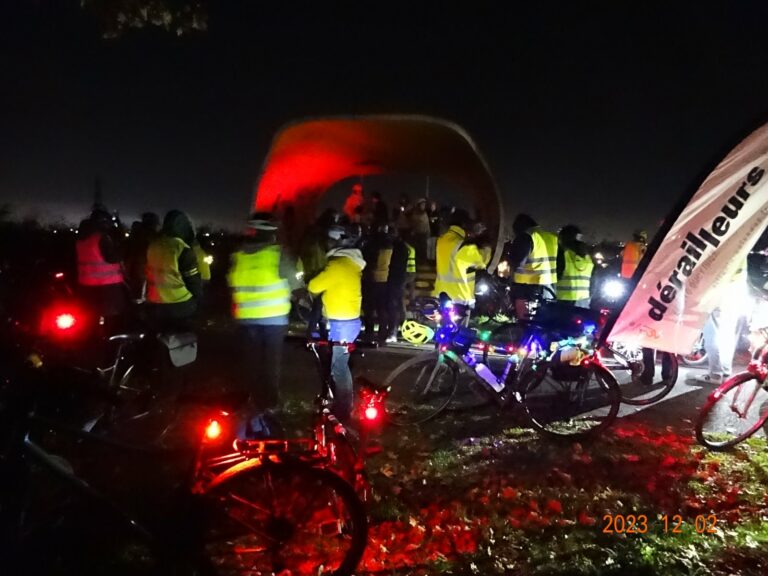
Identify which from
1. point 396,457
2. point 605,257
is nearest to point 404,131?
point 605,257

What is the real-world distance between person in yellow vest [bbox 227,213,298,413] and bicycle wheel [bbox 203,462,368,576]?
181 centimetres

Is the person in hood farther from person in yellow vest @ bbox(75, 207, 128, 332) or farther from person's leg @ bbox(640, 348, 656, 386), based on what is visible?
person's leg @ bbox(640, 348, 656, 386)

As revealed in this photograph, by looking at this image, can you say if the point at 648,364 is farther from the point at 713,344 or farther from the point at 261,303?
the point at 261,303

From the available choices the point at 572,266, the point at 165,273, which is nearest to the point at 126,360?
the point at 165,273

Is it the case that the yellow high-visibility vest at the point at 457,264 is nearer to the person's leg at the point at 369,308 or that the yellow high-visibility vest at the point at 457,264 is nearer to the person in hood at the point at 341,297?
the person's leg at the point at 369,308

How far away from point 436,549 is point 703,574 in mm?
1696

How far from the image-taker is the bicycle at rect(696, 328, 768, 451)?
5348 millimetres

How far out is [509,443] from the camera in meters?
5.64

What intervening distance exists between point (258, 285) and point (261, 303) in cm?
19

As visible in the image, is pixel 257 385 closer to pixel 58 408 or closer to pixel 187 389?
pixel 187 389

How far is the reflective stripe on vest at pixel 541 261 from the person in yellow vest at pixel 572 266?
206mm

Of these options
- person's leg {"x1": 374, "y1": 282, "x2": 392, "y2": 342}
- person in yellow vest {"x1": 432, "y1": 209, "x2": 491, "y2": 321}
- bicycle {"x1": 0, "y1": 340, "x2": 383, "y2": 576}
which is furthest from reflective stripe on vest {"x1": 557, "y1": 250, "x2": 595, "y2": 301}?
bicycle {"x1": 0, "y1": 340, "x2": 383, "y2": 576}

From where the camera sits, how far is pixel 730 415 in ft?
18.7

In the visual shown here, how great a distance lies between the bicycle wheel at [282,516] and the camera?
10.8 feet
